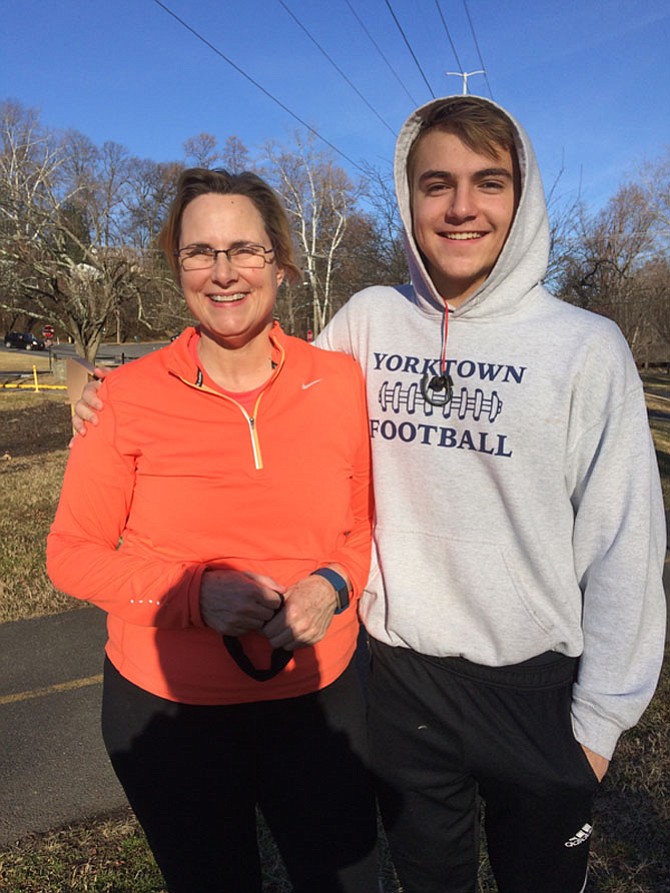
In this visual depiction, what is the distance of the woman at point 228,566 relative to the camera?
1640 millimetres

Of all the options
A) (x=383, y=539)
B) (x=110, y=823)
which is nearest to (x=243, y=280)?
(x=383, y=539)

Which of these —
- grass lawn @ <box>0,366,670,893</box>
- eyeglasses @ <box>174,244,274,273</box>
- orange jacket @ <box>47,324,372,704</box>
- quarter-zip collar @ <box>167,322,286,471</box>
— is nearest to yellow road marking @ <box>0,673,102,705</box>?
grass lawn @ <box>0,366,670,893</box>

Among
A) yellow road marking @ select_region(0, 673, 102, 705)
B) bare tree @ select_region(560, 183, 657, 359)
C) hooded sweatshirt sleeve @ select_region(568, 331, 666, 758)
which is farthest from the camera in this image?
bare tree @ select_region(560, 183, 657, 359)

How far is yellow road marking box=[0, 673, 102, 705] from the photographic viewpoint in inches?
144

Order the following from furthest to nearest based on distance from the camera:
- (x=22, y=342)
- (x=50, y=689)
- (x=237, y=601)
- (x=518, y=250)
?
(x=22, y=342) → (x=50, y=689) → (x=518, y=250) → (x=237, y=601)

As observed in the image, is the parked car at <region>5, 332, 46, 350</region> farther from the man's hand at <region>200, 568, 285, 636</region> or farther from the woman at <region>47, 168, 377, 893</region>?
the man's hand at <region>200, 568, 285, 636</region>

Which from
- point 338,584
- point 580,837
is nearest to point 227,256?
point 338,584

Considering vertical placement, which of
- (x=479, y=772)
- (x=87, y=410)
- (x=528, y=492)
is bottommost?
(x=479, y=772)

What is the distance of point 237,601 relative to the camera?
1.52 metres

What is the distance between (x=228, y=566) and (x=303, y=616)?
0.24m

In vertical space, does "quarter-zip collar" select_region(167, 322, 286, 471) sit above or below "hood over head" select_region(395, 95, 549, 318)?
below

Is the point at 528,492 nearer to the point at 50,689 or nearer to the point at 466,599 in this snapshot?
the point at 466,599

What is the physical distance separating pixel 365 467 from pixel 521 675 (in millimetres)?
688

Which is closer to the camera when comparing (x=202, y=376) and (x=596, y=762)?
(x=596, y=762)
